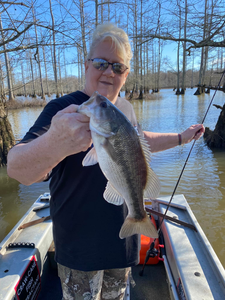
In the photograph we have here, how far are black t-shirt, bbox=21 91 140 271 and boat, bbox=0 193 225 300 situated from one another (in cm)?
89

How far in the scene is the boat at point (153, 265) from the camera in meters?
2.03

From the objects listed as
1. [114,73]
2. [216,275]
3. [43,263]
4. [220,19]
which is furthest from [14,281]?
[220,19]

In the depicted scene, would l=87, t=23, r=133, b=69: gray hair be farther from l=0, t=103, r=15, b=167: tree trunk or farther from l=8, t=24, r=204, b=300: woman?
l=0, t=103, r=15, b=167: tree trunk

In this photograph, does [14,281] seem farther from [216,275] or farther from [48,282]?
[216,275]

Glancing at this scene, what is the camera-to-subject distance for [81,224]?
1581mm

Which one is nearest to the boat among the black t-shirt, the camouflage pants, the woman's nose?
the camouflage pants

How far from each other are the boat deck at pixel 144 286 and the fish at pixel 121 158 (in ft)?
6.27

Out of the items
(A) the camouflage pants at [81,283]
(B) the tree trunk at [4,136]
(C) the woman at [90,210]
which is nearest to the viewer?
(C) the woman at [90,210]

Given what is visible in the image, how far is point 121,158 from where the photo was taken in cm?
133

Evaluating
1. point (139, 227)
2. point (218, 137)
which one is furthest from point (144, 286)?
point (218, 137)

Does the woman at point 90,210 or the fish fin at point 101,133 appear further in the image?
the woman at point 90,210

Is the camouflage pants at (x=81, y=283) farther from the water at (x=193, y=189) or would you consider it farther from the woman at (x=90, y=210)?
the water at (x=193, y=189)

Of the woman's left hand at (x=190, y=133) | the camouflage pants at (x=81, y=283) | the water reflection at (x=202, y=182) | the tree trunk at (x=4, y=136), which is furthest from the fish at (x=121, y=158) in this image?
the tree trunk at (x=4, y=136)

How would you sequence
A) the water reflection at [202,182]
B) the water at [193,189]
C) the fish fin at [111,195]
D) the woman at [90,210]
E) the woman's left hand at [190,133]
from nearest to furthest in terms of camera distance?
Answer: the fish fin at [111,195] → the woman at [90,210] → the woman's left hand at [190,133] → the water reflection at [202,182] → the water at [193,189]
